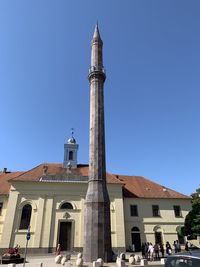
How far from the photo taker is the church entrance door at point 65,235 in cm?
2674

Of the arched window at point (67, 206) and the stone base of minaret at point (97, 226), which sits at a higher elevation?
the arched window at point (67, 206)

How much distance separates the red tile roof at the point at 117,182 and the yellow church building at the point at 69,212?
12 centimetres

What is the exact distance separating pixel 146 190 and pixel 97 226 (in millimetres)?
18462

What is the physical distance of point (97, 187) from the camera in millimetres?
18781

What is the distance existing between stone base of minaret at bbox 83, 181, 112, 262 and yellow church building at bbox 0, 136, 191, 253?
36.2ft

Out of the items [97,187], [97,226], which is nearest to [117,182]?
[97,187]

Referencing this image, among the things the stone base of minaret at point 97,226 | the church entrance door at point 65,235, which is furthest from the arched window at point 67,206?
the stone base of minaret at point 97,226

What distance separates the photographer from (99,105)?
74.3ft

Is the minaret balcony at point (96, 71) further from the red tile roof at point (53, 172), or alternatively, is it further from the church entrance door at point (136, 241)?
the church entrance door at point (136, 241)

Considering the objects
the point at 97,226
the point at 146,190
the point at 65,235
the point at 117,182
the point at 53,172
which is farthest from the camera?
the point at 146,190

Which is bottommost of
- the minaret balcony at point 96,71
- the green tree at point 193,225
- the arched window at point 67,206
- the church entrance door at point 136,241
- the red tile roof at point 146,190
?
the church entrance door at point 136,241

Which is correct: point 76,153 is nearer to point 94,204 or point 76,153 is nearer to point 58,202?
point 58,202

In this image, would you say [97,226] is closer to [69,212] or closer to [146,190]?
[69,212]

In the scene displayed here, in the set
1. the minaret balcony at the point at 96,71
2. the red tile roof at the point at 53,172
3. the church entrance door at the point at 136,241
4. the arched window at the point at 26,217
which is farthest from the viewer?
the red tile roof at the point at 53,172
